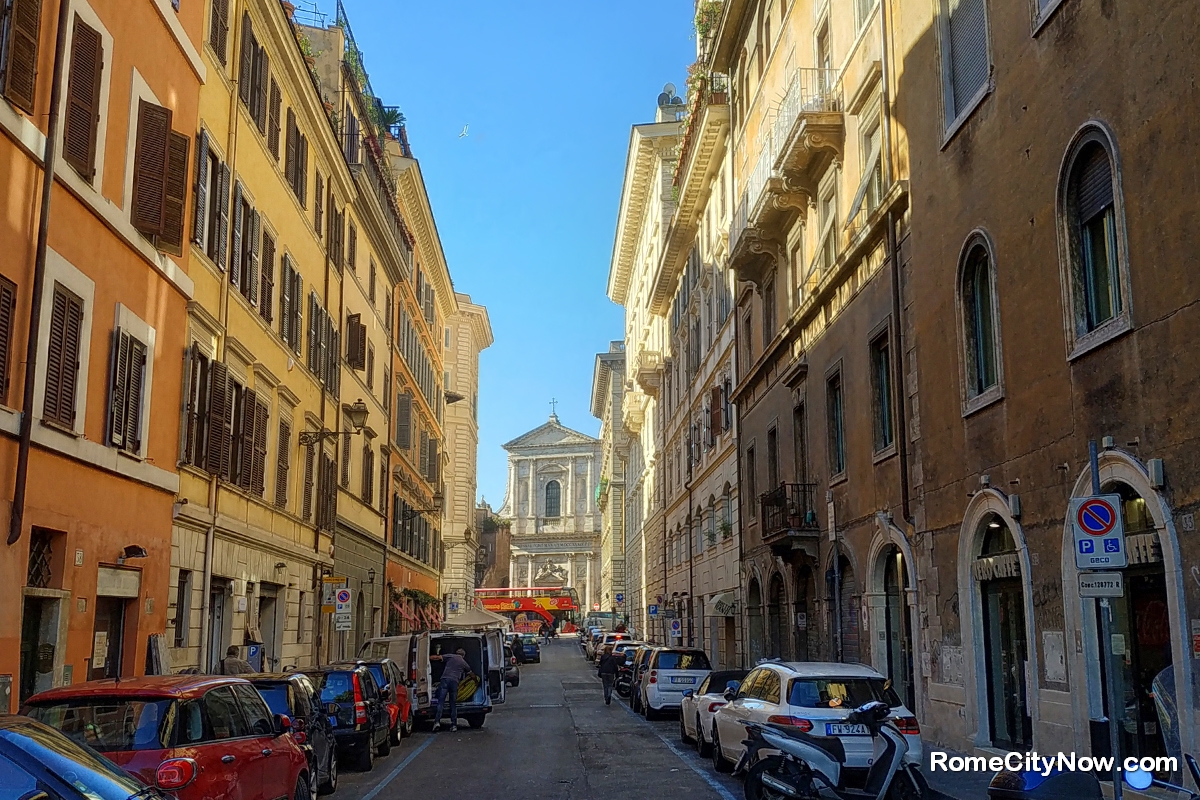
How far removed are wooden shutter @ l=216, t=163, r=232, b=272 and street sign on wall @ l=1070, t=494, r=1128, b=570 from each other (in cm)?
1493

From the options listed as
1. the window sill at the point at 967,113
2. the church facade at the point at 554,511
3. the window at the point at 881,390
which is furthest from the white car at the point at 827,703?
the church facade at the point at 554,511

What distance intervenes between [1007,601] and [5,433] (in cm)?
1245

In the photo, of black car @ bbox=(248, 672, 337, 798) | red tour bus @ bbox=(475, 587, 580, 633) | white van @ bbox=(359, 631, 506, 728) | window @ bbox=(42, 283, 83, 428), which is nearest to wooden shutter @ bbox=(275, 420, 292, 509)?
white van @ bbox=(359, 631, 506, 728)

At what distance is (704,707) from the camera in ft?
61.2

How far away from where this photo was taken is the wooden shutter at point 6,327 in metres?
12.8

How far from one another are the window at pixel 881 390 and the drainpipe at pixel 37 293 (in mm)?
13491

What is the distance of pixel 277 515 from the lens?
25.0m

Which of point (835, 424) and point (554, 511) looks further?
point (554, 511)

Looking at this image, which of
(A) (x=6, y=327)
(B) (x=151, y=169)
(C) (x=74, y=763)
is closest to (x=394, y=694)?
(B) (x=151, y=169)

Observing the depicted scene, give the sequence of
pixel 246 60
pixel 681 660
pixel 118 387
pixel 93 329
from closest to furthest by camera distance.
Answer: pixel 93 329
pixel 118 387
pixel 246 60
pixel 681 660

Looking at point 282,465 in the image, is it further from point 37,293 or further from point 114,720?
point 114,720

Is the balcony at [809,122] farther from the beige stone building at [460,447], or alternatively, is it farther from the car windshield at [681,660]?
the beige stone building at [460,447]

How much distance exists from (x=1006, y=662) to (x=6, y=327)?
511 inches

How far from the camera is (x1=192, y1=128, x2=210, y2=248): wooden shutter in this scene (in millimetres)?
19141
